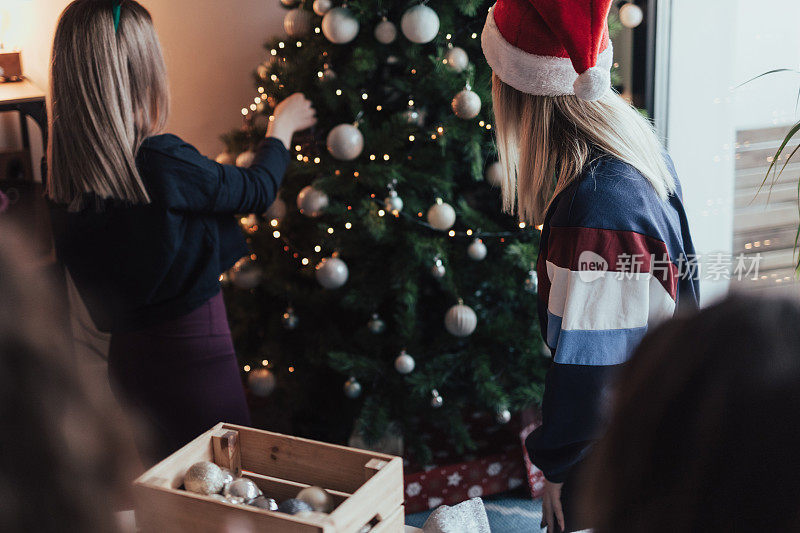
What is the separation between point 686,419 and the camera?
47cm

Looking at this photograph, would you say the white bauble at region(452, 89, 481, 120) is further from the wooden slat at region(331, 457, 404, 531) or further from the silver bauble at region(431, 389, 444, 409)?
the wooden slat at region(331, 457, 404, 531)

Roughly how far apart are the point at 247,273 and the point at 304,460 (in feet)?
4.37

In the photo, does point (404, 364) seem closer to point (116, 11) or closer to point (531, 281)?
point (531, 281)

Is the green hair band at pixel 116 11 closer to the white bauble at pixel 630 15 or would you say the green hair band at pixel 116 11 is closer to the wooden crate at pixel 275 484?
the wooden crate at pixel 275 484

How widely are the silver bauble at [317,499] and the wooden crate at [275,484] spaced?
0.06 ft

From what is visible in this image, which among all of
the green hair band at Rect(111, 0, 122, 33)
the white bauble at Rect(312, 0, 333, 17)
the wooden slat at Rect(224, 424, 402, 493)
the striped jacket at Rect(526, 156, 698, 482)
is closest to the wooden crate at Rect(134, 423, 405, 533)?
the wooden slat at Rect(224, 424, 402, 493)

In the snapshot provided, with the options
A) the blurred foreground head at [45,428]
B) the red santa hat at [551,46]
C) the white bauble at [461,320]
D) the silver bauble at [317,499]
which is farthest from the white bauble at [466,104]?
the blurred foreground head at [45,428]

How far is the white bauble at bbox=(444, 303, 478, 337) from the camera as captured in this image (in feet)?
6.52

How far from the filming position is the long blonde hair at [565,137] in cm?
126

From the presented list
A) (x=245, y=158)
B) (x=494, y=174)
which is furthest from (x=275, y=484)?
(x=245, y=158)

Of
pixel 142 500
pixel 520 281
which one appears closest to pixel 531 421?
pixel 520 281

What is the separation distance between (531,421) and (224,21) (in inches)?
69.5

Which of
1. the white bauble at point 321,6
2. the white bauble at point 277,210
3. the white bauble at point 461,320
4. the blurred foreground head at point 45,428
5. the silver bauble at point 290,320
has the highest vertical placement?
the white bauble at point 321,6

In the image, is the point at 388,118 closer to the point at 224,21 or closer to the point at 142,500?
the point at 224,21
